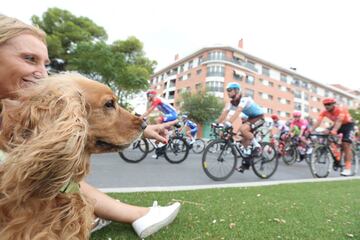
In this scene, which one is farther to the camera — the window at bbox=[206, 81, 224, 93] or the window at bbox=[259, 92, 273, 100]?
the window at bbox=[259, 92, 273, 100]

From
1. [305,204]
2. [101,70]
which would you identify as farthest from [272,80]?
[305,204]

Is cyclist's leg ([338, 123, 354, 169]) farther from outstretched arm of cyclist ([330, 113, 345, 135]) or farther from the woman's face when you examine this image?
the woman's face

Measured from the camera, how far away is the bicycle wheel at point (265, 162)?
728 centimetres

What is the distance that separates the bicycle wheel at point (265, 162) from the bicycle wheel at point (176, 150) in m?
2.66

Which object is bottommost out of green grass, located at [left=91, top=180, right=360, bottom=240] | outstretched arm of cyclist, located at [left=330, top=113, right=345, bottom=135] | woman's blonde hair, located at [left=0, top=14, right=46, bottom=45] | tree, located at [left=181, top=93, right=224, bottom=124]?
green grass, located at [left=91, top=180, right=360, bottom=240]

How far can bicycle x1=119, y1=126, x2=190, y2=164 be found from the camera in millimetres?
8484

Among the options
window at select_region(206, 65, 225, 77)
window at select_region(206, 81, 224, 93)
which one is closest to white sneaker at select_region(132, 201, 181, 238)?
window at select_region(206, 81, 224, 93)

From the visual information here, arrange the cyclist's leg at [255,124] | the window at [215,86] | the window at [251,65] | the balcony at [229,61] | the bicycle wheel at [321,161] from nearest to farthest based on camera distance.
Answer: the cyclist's leg at [255,124] < the bicycle wheel at [321,161] < the window at [215,86] < the balcony at [229,61] < the window at [251,65]

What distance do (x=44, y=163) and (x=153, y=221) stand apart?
1.38 m

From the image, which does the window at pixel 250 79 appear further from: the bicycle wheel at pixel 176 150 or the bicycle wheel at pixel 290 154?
the bicycle wheel at pixel 176 150

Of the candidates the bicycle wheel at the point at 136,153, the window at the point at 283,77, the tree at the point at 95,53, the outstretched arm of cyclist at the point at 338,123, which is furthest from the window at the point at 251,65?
the bicycle wheel at the point at 136,153

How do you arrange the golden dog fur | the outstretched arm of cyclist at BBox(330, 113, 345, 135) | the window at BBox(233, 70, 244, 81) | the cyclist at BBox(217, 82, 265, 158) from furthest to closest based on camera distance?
the window at BBox(233, 70, 244, 81) < the outstretched arm of cyclist at BBox(330, 113, 345, 135) < the cyclist at BBox(217, 82, 265, 158) < the golden dog fur

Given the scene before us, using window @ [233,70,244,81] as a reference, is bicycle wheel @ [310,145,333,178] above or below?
below

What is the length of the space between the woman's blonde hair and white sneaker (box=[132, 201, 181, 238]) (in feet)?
5.41
